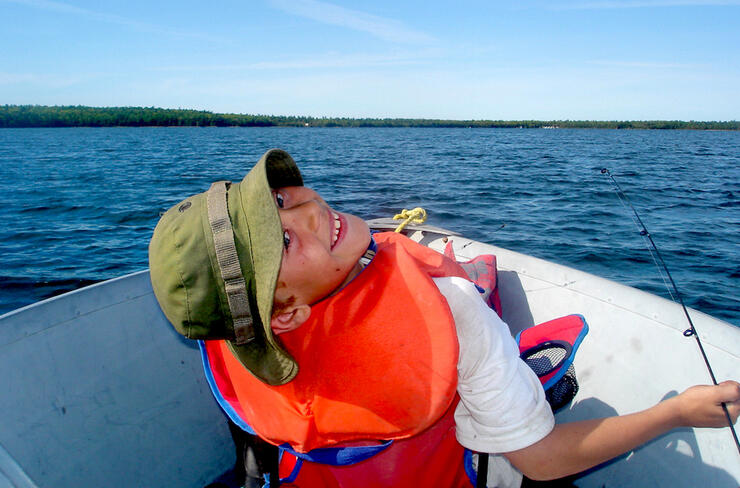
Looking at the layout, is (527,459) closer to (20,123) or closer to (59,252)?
(59,252)

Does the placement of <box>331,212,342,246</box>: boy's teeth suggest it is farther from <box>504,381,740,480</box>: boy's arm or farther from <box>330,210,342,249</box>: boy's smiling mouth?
<box>504,381,740,480</box>: boy's arm

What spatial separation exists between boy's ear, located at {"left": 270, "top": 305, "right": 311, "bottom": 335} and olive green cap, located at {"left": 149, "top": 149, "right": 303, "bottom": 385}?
66 mm

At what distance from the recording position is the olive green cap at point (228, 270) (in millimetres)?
1031

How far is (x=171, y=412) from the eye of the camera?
7.29ft

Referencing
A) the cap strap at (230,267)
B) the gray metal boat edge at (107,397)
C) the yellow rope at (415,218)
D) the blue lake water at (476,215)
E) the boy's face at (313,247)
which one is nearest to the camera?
the cap strap at (230,267)

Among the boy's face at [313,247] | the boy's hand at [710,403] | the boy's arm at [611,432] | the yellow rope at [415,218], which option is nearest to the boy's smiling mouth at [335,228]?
the boy's face at [313,247]

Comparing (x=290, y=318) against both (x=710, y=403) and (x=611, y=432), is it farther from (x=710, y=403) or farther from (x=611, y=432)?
(x=710, y=403)

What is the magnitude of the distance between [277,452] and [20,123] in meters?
110

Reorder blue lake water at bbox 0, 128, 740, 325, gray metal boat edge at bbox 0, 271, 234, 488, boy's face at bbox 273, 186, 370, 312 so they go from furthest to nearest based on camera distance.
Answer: blue lake water at bbox 0, 128, 740, 325, gray metal boat edge at bbox 0, 271, 234, 488, boy's face at bbox 273, 186, 370, 312

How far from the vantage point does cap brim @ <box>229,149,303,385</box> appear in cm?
103

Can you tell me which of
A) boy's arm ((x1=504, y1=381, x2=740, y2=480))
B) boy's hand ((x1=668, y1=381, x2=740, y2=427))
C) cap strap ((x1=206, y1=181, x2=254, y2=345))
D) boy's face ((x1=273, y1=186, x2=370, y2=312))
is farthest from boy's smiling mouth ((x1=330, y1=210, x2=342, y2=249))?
boy's hand ((x1=668, y1=381, x2=740, y2=427))

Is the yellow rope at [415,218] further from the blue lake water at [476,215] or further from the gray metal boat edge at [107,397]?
the gray metal boat edge at [107,397]

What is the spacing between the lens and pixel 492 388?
1.13m

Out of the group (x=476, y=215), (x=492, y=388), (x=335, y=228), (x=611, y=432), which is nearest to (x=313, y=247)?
(x=335, y=228)
